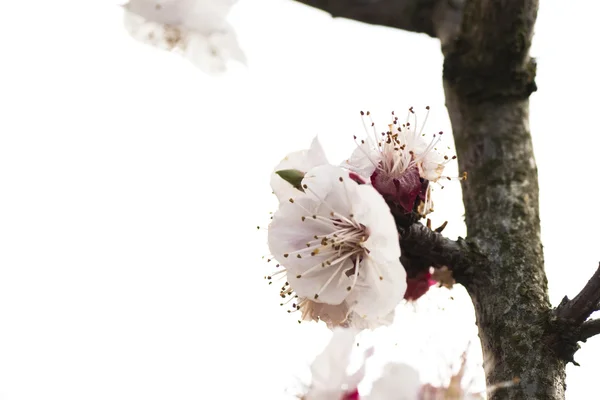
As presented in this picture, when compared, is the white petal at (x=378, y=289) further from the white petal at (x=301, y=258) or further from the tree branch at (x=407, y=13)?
the tree branch at (x=407, y=13)

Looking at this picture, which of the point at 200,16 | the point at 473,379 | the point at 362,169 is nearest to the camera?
the point at 473,379

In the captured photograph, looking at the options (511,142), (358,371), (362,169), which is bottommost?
(358,371)

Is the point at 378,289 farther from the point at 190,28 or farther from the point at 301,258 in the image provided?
the point at 190,28

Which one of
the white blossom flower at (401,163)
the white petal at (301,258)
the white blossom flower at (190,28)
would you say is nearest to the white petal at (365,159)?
the white blossom flower at (401,163)

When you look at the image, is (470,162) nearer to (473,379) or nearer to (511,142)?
(511,142)

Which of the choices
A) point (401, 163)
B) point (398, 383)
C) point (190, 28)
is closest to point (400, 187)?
point (401, 163)

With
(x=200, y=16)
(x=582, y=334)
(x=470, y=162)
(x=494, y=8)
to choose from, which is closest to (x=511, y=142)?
(x=470, y=162)
